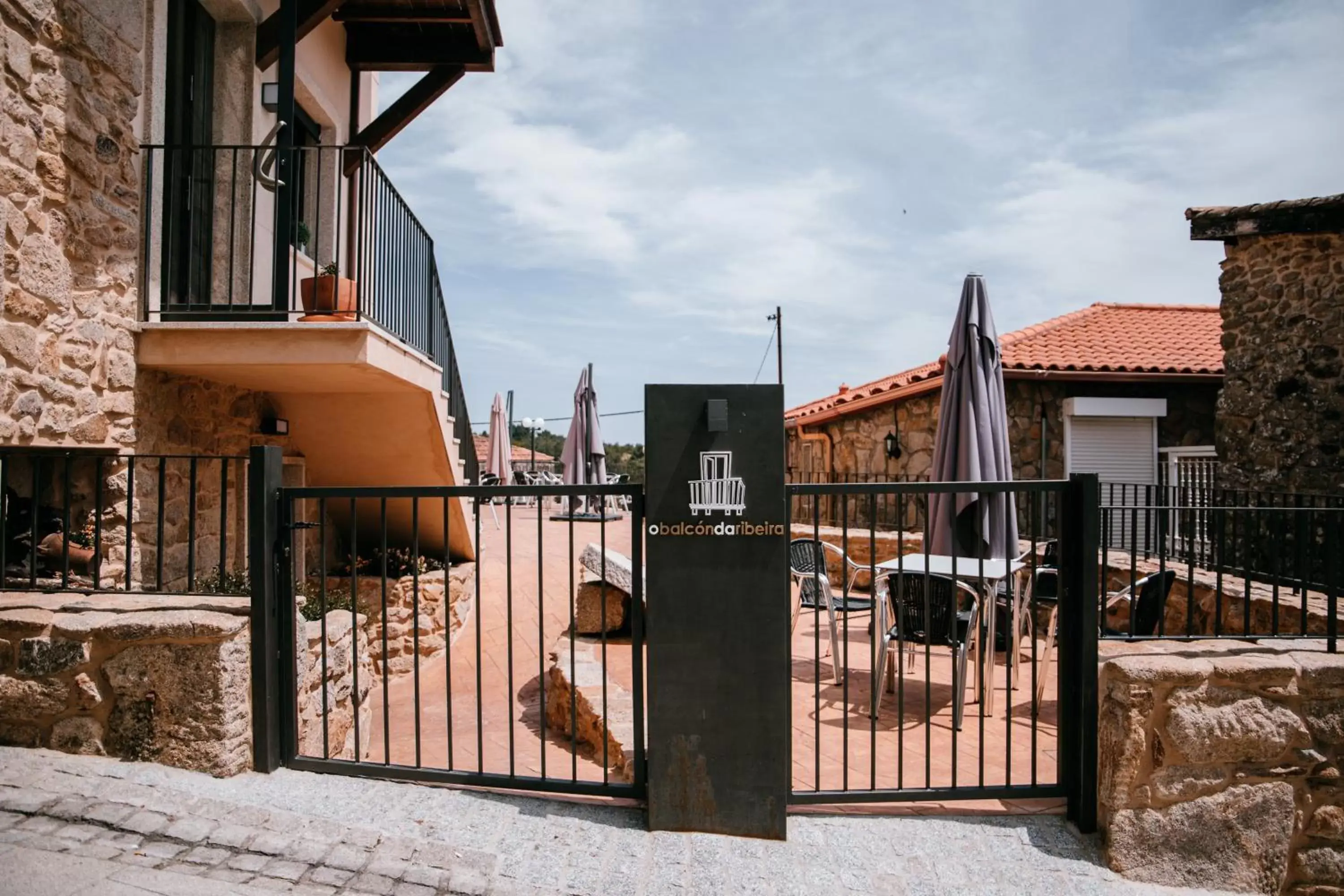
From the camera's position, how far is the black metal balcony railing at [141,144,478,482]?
17.6 ft

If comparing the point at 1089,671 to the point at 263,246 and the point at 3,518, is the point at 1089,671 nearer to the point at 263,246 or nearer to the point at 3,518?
the point at 3,518

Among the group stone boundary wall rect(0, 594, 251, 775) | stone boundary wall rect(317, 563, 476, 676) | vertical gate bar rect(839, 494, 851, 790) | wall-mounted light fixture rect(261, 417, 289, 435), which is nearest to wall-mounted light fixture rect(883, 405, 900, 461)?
vertical gate bar rect(839, 494, 851, 790)

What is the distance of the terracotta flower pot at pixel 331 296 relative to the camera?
5617 millimetres

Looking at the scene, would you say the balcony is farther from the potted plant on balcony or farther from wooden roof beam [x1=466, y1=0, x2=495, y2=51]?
wooden roof beam [x1=466, y1=0, x2=495, y2=51]

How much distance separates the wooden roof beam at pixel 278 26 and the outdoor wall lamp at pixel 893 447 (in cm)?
935

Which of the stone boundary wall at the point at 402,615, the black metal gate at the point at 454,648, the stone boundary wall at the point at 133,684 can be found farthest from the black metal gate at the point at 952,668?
the stone boundary wall at the point at 402,615

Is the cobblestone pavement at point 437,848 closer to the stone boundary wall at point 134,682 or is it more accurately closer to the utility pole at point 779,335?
the stone boundary wall at point 134,682

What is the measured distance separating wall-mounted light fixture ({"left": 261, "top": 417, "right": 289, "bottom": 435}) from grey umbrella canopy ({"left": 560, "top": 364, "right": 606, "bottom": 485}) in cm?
478

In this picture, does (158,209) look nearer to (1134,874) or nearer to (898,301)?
(1134,874)

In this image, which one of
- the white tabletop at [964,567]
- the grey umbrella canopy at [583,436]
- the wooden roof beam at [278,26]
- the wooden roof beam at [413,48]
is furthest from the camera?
the grey umbrella canopy at [583,436]

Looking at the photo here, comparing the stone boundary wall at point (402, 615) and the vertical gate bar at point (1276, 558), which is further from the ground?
the vertical gate bar at point (1276, 558)

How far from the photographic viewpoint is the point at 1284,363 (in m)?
8.91

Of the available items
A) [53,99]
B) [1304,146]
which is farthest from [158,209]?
[1304,146]

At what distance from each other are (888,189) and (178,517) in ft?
35.9
